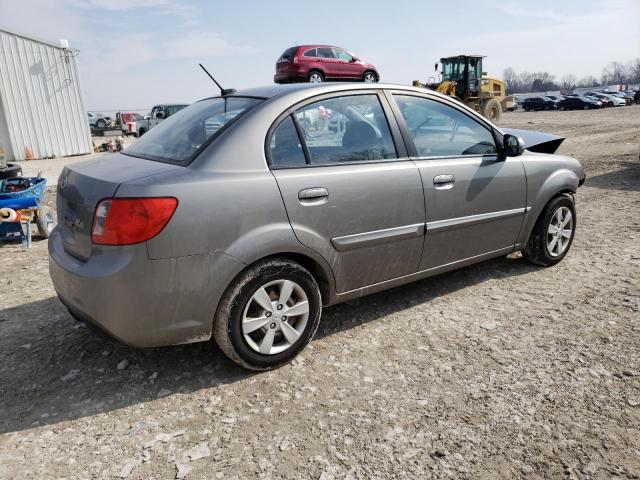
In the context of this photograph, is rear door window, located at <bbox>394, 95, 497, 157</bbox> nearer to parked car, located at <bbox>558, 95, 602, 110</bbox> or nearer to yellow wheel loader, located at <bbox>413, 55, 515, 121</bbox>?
yellow wheel loader, located at <bbox>413, 55, 515, 121</bbox>

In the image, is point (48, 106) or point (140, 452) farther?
point (48, 106)

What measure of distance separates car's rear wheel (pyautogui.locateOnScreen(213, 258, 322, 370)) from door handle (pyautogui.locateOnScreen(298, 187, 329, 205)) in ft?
1.23

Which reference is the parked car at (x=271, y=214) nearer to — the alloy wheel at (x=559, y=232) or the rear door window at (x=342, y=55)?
the alloy wheel at (x=559, y=232)

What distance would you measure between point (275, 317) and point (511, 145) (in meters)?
2.43

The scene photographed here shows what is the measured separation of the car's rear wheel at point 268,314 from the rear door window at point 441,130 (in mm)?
1367

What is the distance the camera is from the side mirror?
12.9 feet

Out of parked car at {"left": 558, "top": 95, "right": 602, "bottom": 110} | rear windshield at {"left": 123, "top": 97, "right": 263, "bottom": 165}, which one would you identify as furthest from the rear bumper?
parked car at {"left": 558, "top": 95, "right": 602, "bottom": 110}

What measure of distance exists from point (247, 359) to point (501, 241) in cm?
241

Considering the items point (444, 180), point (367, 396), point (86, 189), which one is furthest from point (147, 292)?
point (444, 180)

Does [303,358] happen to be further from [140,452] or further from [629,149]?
[629,149]

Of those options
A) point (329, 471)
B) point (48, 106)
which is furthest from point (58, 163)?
point (329, 471)

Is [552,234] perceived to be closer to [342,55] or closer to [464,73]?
[342,55]

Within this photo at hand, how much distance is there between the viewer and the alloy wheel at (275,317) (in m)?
2.80

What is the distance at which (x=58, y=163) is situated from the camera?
47.6 feet
